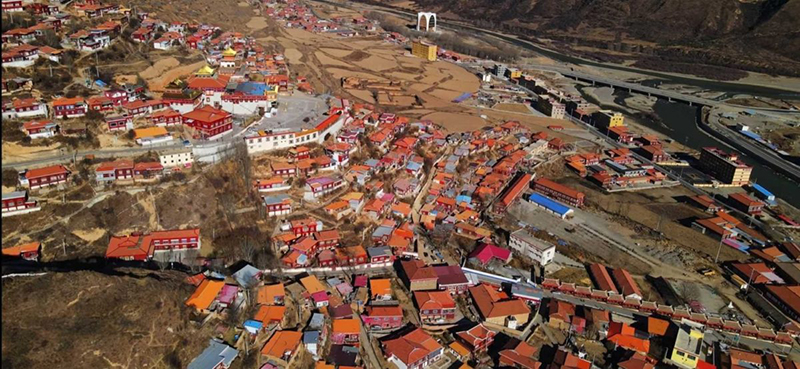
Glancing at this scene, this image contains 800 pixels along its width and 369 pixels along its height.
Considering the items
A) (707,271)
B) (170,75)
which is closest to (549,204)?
(707,271)

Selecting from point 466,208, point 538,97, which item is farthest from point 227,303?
point 538,97

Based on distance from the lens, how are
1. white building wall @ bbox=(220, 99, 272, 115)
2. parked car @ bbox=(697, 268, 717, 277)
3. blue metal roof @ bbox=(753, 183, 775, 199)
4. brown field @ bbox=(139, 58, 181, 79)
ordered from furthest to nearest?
1. blue metal roof @ bbox=(753, 183, 775, 199)
2. brown field @ bbox=(139, 58, 181, 79)
3. white building wall @ bbox=(220, 99, 272, 115)
4. parked car @ bbox=(697, 268, 717, 277)

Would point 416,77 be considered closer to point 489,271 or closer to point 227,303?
point 489,271

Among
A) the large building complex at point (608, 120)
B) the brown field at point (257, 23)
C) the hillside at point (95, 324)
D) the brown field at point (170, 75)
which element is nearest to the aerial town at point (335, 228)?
the hillside at point (95, 324)

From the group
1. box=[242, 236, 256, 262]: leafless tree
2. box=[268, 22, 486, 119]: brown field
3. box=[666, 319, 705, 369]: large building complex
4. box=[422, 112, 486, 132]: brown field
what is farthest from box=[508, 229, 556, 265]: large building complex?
box=[268, 22, 486, 119]: brown field

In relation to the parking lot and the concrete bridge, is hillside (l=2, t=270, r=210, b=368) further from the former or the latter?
the concrete bridge

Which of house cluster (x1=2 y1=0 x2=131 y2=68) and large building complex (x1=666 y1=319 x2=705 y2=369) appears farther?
house cluster (x1=2 y1=0 x2=131 y2=68)

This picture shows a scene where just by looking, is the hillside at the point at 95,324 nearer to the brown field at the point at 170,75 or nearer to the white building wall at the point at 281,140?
the white building wall at the point at 281,140
